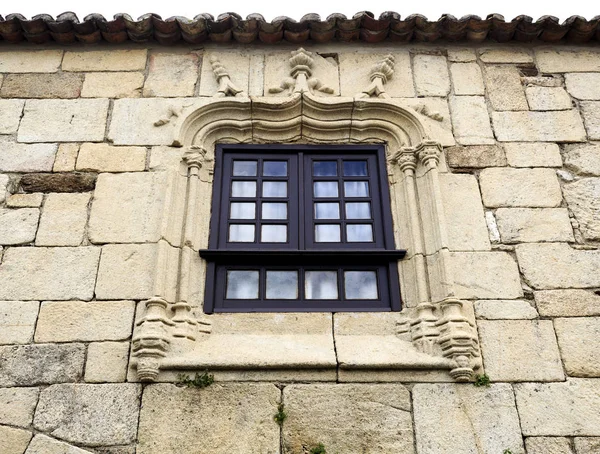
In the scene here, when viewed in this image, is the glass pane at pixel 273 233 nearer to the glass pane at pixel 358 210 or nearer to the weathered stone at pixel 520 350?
the glass pane at pixel 358 210

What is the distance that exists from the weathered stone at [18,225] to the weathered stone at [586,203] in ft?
12.5

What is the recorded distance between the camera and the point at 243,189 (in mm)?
4359

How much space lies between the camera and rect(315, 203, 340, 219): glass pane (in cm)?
423

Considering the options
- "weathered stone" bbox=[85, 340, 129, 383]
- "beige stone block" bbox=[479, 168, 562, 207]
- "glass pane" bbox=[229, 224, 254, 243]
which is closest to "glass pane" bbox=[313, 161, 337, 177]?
"glass pane" bbox=[229, 224, 254, 243]

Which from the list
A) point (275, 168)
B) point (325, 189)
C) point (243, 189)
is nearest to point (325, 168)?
point (325, 189)

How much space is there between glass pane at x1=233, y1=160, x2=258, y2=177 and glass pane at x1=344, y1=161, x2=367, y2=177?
2.34ft

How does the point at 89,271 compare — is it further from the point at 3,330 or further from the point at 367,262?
the point at 367,262

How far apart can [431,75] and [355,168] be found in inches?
43.9

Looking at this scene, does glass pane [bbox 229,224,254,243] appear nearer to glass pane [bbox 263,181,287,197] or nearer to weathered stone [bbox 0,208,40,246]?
glass pane [bbox 263,181,287,197]

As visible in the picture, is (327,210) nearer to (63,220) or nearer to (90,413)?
(63,220)

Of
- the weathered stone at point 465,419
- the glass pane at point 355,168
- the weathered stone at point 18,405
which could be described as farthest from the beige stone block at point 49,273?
the weathered stone at point 465,419

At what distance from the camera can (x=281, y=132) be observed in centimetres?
460

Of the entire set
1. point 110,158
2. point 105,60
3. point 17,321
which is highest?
point 105,60

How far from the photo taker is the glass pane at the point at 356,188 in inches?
171
